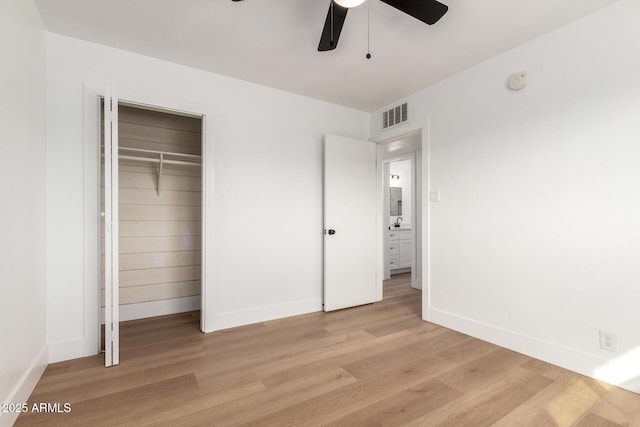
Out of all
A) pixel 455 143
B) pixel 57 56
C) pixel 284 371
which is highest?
pixel 57 56

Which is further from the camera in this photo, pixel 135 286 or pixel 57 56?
pixel 135 286

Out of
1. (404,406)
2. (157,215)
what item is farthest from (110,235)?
(404,406)

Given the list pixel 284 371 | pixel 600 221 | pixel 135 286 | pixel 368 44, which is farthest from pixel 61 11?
pixel 600 221

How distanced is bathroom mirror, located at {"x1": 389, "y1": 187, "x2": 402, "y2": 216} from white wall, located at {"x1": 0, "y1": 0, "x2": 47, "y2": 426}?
5.75m

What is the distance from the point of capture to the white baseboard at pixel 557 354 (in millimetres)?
2002

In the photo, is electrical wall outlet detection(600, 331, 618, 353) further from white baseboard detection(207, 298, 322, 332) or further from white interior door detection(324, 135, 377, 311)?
white baseboard detection(207, 298, 322, 332)

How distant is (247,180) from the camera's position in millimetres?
3262

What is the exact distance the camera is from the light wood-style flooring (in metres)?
1.71

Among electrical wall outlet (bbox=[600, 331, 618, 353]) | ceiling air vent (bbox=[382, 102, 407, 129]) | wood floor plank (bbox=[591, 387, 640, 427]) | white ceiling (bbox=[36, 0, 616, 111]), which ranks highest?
white ceiling (bbox=[36, 0, 616, 111])

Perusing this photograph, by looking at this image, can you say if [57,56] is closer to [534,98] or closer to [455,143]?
[455,143]

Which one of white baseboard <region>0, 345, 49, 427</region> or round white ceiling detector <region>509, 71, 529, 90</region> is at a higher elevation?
round white ceiling detector <region>509, 71, 529, 90</region>

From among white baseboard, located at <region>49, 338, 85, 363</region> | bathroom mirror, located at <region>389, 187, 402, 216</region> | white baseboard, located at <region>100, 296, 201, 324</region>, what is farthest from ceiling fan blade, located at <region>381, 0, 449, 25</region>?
bathroom mirror, located at <region>389, 187, 402, 216</region>

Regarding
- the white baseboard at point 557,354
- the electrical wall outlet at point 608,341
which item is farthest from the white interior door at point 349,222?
the electrical wall outlet at point 608,341

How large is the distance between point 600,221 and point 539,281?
62cm
